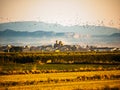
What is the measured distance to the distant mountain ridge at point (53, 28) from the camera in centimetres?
591

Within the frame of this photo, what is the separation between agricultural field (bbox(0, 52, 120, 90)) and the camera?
18.9 feet

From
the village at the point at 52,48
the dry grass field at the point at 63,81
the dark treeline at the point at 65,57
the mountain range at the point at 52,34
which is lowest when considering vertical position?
the dry grass field at the point at 63,81

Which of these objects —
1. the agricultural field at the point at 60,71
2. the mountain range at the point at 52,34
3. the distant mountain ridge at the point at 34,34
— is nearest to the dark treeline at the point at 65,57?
the agricultural field at the point at 60,71

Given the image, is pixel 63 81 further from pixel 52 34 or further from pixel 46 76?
pixel 52 34

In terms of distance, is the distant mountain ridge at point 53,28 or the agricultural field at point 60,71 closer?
the agricultural field at point 60,71

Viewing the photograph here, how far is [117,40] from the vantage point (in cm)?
629

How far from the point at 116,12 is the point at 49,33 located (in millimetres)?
1452

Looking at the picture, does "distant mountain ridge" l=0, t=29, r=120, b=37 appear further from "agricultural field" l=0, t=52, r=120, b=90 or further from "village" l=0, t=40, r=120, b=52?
"agricultural field" l=0, t=52, r=120, b=90

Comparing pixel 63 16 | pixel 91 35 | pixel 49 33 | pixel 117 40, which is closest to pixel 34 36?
pixel 49 33

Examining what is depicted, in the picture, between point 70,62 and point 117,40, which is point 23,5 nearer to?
point 70,62

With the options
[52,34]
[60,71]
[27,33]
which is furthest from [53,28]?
[60,71]

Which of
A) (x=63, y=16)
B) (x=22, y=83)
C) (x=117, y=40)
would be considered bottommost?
(x=22, y=83)

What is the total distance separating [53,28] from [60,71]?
830 mm

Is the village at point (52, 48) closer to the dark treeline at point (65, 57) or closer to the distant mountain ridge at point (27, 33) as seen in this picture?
the dark treeline at point (65, 57)
